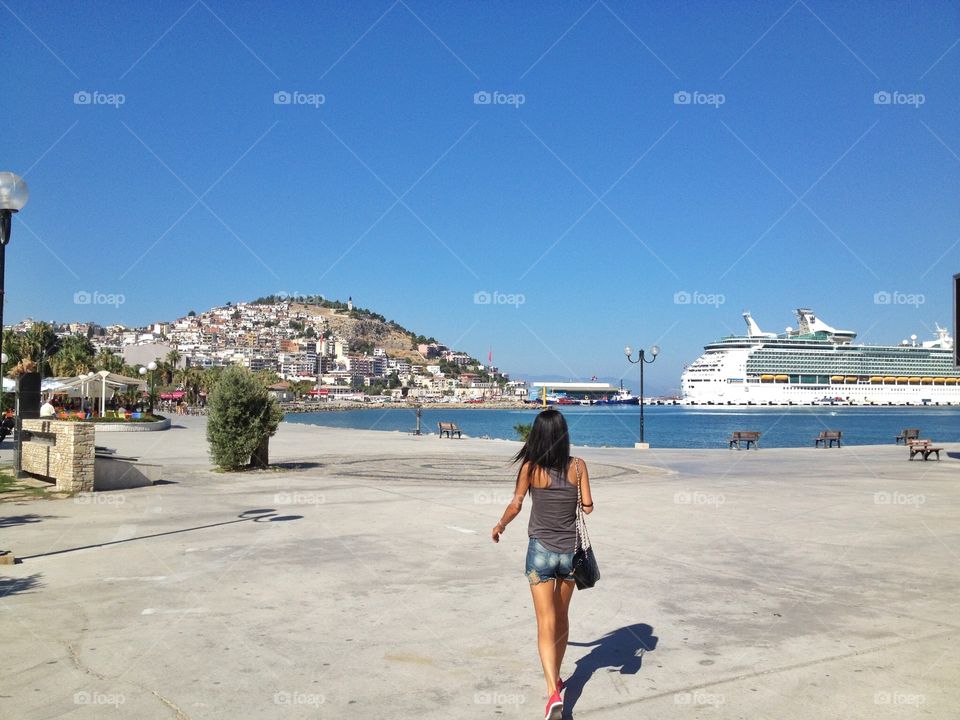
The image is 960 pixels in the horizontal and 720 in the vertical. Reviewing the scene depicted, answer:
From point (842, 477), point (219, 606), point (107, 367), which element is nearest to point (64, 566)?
point (219, 606)

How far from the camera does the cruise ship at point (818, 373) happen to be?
412 feet

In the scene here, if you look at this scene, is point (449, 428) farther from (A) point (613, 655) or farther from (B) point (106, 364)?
(B) point (106, 364)

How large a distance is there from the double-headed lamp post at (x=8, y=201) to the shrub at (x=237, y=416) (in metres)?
8.56

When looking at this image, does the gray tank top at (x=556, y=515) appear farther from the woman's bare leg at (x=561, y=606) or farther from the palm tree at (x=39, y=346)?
the palm tree at (x=39, y=346)

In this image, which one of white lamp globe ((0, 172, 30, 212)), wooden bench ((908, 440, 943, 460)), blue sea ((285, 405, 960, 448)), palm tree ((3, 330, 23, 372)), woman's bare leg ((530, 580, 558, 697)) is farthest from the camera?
palm tree ((3, 330, 23, 372))

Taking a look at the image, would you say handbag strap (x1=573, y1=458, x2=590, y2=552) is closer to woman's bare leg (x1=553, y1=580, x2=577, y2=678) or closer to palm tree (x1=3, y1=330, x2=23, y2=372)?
woman's bare leg (x1=553, y1=580, x2=577, y2=678)

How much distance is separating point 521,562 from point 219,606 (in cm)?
329

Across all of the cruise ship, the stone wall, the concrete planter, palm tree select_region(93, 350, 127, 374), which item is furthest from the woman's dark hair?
the cruise ship

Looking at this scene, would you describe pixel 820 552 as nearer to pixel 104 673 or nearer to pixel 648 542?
pixel 648 542

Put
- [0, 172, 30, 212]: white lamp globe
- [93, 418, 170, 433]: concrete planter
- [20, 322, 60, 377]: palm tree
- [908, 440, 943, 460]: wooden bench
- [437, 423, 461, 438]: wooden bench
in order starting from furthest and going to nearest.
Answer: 1. [20, 322, 60, 377]: palm tree
2. [93, 418, 170, 433]: concrete planter
3. [437, 423, 461, 438]: wooden bench
4. [908, 440, 943, 460]: wooden bench
5. [0, 172, 30, 212]: white lamp globe

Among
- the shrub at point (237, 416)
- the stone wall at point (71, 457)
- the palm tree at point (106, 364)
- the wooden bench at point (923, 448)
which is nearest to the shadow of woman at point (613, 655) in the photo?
the stone wall at point (71, 457)

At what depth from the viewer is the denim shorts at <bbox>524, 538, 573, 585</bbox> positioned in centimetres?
468

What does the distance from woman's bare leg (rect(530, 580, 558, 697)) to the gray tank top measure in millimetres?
256

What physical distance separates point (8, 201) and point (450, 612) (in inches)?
279
